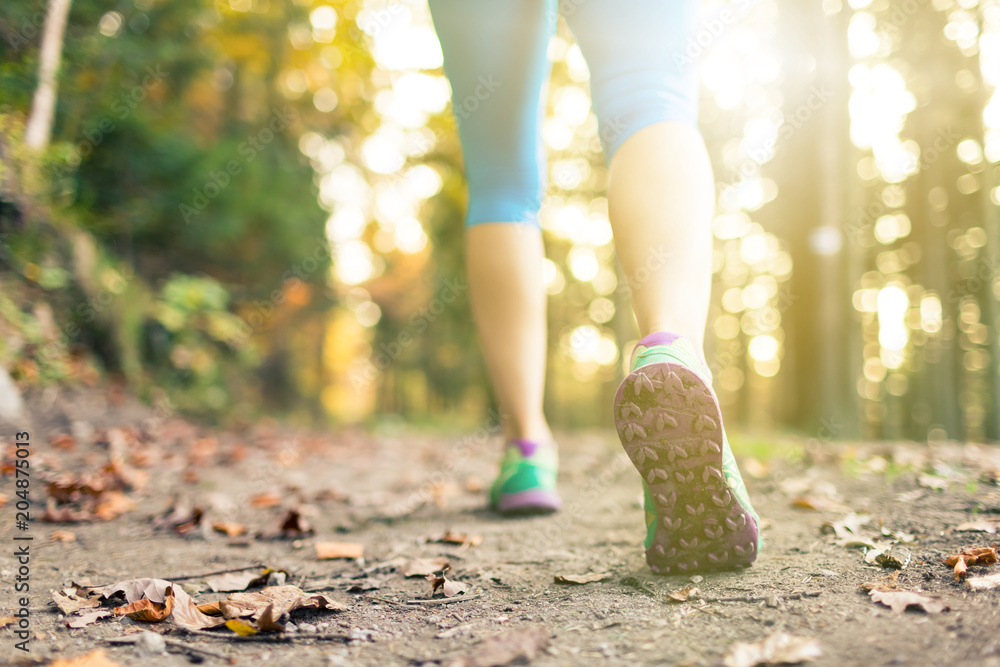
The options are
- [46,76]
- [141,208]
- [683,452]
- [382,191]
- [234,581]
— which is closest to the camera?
[683,452]

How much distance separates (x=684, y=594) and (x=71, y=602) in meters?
1.00

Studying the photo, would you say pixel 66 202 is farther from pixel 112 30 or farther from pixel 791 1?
pixel 791 1

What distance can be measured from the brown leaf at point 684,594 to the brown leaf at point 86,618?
89cm

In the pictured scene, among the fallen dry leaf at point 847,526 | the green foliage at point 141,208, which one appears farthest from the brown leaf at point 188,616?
the green foliage at point 141,208

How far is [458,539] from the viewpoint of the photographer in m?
1.47

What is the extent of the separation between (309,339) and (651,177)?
14.6m

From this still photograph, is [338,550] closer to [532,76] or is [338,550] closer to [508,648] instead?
[508,648]

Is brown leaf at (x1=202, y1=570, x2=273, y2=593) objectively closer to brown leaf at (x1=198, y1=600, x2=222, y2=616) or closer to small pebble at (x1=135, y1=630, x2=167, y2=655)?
brown leaf at (x1=198, y1=600, x2=222, y2=616)

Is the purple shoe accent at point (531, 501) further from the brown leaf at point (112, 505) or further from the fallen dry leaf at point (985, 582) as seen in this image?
the brown leaf at point (112, 505)

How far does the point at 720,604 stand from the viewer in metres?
0.93

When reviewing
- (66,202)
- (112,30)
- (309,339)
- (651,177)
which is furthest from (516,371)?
(309,339)

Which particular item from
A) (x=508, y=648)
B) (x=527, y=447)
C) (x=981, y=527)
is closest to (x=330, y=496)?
(x=527, y=447)

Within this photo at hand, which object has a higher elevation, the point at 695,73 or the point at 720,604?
the point at 695,73

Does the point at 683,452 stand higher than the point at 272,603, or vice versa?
the point at 683,452
